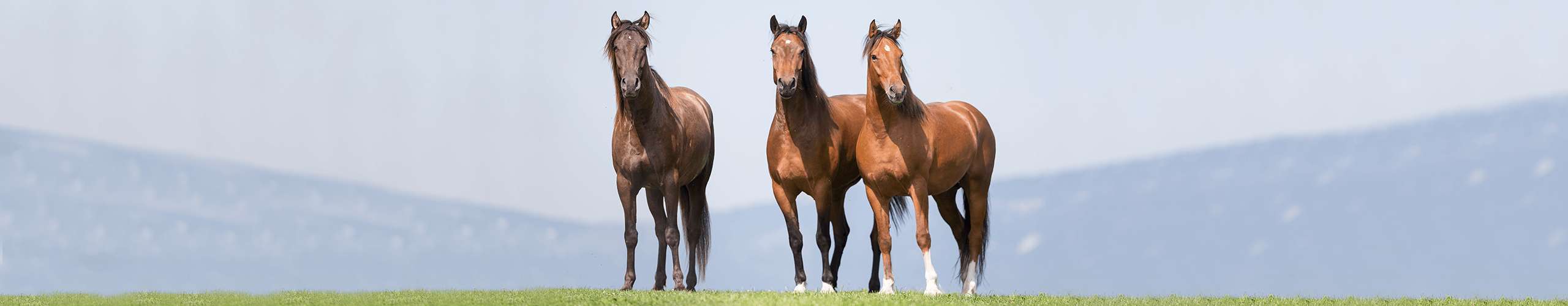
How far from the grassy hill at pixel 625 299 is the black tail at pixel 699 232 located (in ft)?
4.20

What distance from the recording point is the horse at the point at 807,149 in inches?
360

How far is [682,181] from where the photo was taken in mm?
9930

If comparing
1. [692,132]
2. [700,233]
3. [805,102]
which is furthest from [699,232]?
[805,102]

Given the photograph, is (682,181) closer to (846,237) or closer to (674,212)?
(674,212)

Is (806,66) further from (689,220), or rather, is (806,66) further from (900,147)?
(689,220)

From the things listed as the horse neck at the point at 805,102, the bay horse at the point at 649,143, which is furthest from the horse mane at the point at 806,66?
the bay horse at the point at 649,143

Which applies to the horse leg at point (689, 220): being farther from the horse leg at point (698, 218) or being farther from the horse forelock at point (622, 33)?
the horse forelock at point (622, 33)

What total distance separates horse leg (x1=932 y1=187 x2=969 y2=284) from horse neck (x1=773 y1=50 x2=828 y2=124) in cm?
189

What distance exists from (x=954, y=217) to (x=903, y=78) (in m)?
2.23

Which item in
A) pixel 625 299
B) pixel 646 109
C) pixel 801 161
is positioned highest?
pixel 646 109

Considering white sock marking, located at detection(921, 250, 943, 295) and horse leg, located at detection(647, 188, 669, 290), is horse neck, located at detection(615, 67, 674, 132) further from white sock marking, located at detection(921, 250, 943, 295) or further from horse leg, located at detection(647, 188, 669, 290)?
white sock marking, located at detection(921, 250, 943, 295)

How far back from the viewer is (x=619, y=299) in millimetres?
8438

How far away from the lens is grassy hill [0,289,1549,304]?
8.20 metres

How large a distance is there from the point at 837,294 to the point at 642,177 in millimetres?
2144
